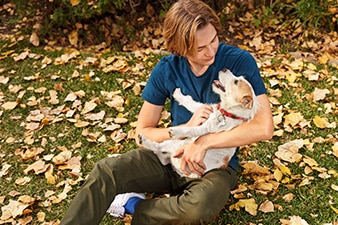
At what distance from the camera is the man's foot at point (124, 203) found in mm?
2893

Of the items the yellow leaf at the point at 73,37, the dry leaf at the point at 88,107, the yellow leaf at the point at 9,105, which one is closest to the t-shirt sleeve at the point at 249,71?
the dry leaf at the point at 88,107

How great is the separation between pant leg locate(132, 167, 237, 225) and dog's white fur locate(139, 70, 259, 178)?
0.10 metres

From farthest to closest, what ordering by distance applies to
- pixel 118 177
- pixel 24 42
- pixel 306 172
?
1. pixel 24 42
2. pixel 306 172
3. pixel 118 177

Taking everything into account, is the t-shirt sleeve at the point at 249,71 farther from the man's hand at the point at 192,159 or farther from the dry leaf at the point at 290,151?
the dry leaf at the point at 290,151

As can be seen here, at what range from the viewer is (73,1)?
516 centimetres

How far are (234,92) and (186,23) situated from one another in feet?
1.48

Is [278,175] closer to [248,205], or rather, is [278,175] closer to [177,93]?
[248,205]

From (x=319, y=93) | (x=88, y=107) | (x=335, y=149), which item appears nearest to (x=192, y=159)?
(x=335, y=149)

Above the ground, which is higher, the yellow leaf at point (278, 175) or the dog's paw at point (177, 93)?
the dog's paw at point (177, 93)

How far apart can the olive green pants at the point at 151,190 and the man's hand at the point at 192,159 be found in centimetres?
6

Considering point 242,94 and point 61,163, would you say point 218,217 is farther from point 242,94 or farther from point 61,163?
point 61,163

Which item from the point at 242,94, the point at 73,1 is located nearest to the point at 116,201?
the point at 242,94

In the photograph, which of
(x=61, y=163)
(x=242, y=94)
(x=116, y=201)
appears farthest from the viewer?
(x=61, y=163)

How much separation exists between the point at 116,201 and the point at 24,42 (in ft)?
10.5
